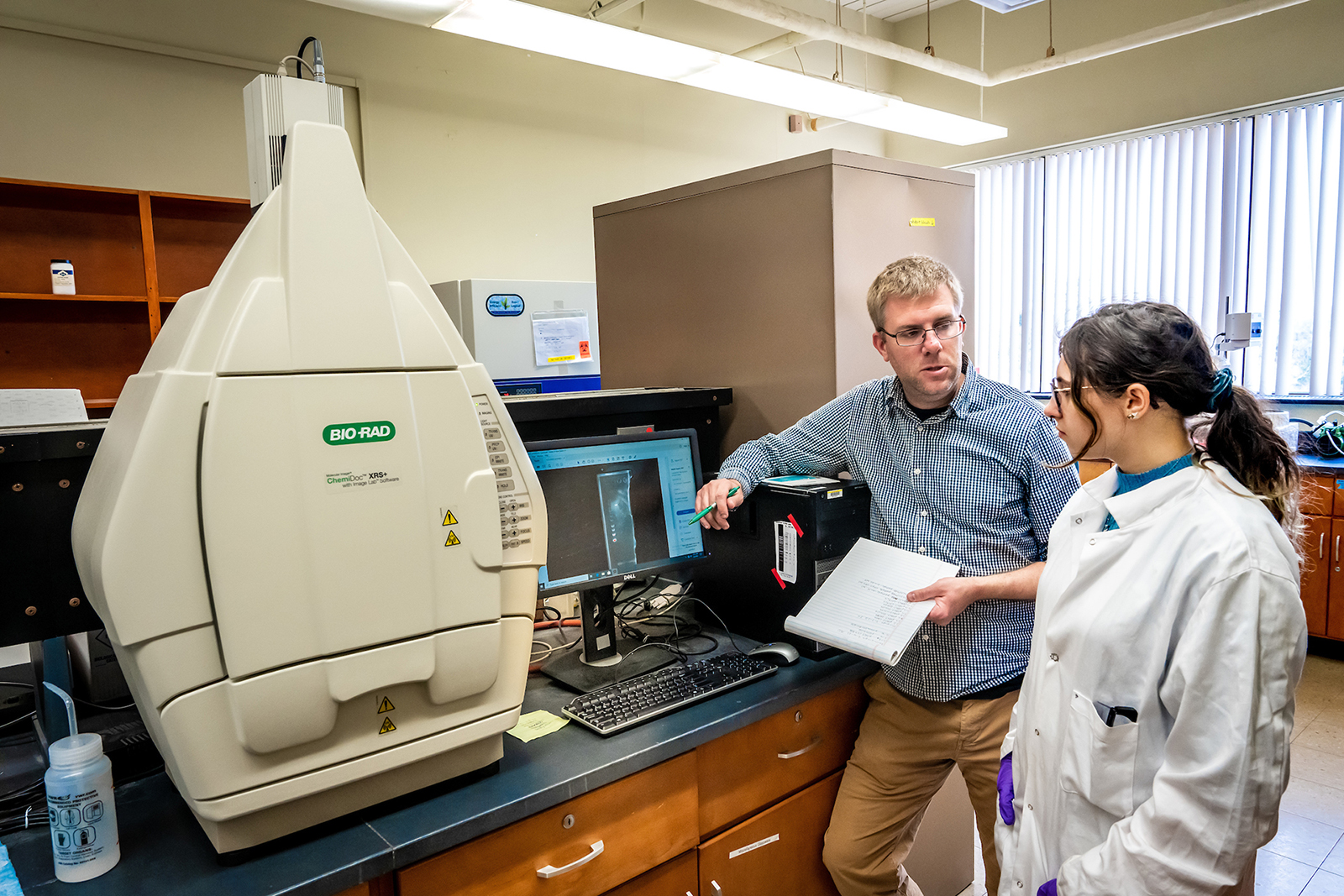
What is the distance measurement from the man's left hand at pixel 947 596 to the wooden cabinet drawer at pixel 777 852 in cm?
45

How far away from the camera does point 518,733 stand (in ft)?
4.36

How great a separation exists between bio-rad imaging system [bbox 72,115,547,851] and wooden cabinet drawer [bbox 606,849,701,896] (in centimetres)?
41

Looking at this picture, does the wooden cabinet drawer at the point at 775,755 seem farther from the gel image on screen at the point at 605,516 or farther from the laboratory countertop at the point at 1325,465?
the laboratory countertop at the point at 1325,465

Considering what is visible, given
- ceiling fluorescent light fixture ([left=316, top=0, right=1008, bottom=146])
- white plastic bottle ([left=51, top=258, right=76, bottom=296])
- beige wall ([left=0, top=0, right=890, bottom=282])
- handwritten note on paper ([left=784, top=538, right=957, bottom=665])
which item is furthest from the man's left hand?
white plastic bottle ([left=51, top=258, right=76, bottom=296])

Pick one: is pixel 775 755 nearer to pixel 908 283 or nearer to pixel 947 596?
pixel 947 596

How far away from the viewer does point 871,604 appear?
1529 mm

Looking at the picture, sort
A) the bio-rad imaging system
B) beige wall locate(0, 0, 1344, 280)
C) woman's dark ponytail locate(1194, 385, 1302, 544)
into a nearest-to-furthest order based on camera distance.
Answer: the bio-rad imaging system → woman's dark ponytail locate(1194, 385, 1302, 544) → beige wall locate(0, 0, 1344, 280)

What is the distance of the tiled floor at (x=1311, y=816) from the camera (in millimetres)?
2150

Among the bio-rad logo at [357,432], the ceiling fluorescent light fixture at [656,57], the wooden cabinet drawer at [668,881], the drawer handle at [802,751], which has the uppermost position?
the ceiling fluorescent light fixture at [656,57]

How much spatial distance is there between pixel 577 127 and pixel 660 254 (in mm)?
2730

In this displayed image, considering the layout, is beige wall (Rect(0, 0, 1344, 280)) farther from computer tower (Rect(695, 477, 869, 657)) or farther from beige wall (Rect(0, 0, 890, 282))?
computer tower (Rect(695, 477, 869, 657))

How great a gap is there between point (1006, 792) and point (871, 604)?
1.21ft

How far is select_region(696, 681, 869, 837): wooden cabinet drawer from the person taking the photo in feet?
4.63

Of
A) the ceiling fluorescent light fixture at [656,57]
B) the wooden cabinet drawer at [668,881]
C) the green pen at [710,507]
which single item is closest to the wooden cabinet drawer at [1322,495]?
the ceiling fluorescent light fixture at [656,57]
